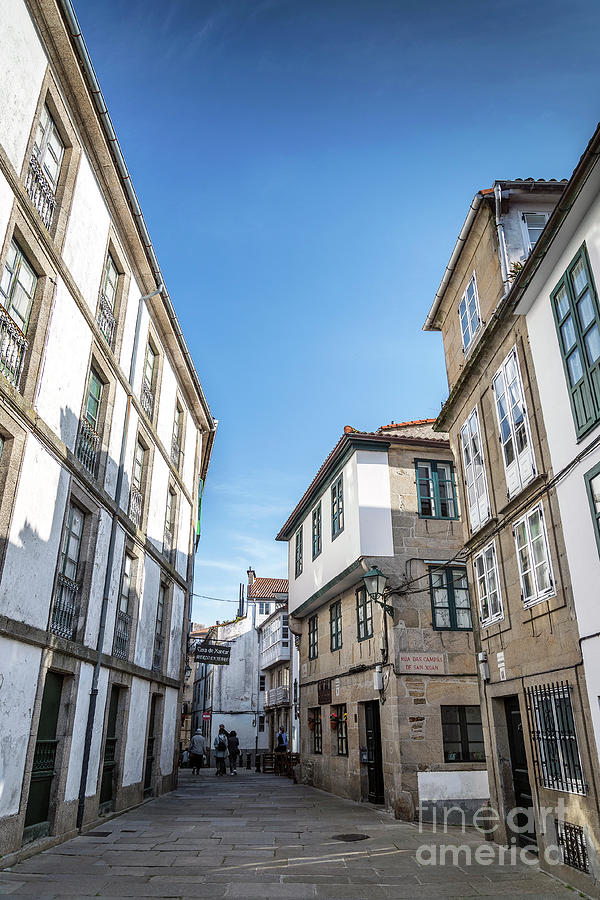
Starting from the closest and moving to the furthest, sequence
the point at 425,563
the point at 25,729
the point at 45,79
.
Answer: the point at 25,729 → the point at 45,79 → the point at 425,563

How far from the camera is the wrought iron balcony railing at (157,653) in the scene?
17094 mm

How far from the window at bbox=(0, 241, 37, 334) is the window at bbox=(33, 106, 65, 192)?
185 cm

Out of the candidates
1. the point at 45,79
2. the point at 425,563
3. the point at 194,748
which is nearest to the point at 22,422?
the point at 45,79

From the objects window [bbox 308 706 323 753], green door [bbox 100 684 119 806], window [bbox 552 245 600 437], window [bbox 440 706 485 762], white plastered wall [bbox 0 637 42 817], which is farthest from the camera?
window [bbox 308 706 323 753]

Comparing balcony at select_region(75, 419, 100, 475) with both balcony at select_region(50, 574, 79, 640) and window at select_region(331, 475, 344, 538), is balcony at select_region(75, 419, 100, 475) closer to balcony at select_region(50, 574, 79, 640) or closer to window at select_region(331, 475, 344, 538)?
balcony at select_region(50, 574, 79, 640)

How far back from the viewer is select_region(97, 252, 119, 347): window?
43.2 ft

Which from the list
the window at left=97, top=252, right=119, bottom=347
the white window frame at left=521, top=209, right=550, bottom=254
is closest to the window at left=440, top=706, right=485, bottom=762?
the white window frame at left=521, top=209, right=550, bottom=254

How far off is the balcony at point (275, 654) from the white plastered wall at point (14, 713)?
27885 millimetres

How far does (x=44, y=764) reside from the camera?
10016 mm

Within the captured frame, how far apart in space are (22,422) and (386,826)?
31.0ft

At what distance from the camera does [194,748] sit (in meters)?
25.5

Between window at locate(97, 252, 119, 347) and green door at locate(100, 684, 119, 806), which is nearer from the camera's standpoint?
green door at locate(100, 684, 119, 806)

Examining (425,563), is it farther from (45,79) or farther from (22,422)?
(45,79)

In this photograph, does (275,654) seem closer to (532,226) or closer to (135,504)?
(135,504)
